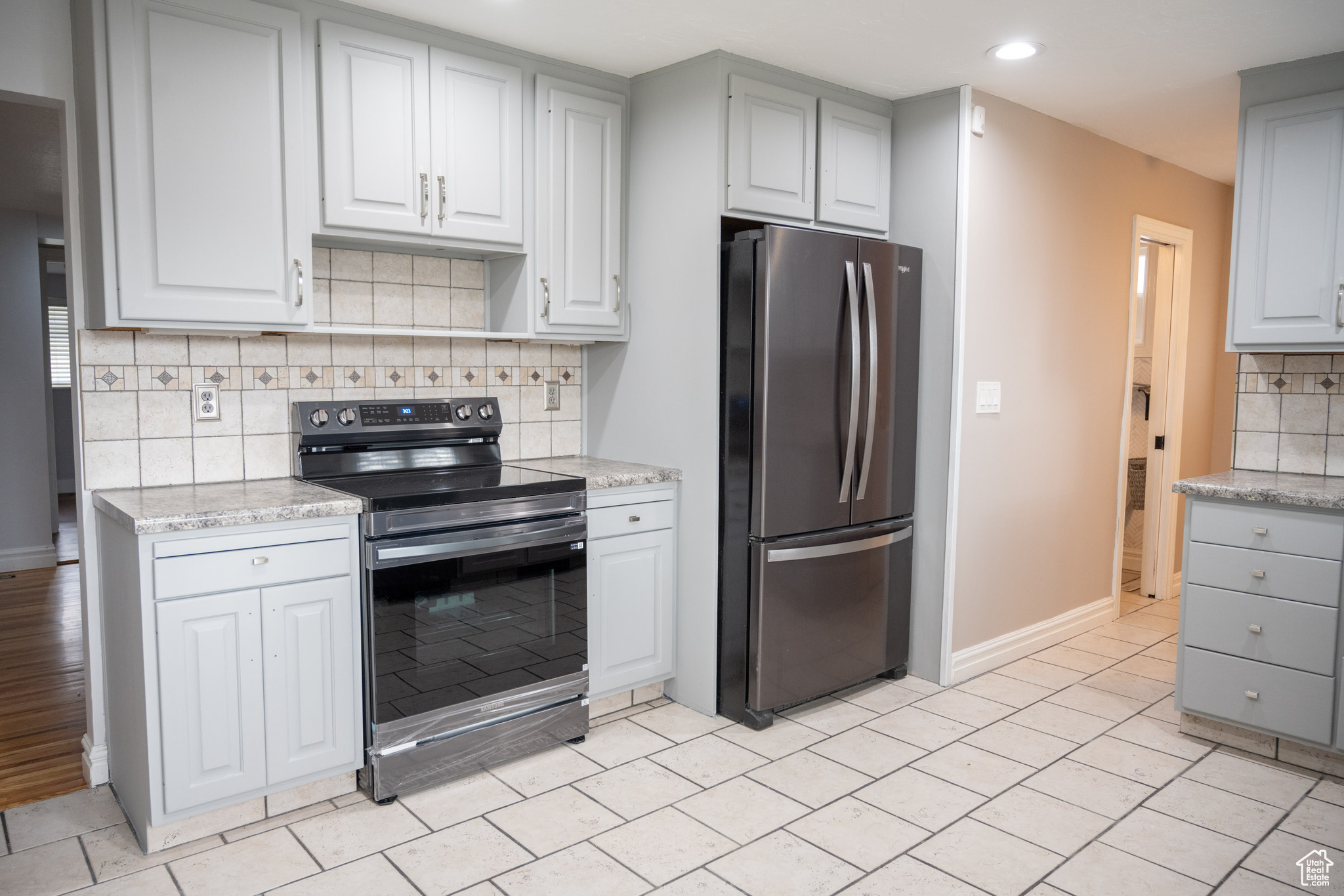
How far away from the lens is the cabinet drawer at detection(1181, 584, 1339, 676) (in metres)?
2.78

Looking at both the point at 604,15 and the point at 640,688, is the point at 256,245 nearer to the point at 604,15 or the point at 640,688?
the point at 604,15

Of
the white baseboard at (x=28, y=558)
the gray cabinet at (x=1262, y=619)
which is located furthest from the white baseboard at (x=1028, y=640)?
the white baseboard at (x=28, y=558)

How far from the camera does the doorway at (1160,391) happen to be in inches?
186

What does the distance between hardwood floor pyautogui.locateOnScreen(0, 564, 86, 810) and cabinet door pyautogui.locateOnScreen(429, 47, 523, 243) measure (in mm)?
2104

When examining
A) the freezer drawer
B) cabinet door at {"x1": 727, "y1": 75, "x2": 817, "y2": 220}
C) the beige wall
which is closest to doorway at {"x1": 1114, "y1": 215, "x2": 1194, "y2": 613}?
the beige wall

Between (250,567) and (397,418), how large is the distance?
0.87 metres

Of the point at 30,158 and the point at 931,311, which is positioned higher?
the point at 30,158

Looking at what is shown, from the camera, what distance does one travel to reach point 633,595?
3.18 m

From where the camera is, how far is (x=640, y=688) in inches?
132

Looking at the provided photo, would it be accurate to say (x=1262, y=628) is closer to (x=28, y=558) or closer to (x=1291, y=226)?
(x=1291, y=226)

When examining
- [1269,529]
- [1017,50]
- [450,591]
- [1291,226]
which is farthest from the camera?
[1291,226]

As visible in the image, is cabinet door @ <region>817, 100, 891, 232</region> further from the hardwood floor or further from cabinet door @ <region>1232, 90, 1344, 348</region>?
the hardwood floor

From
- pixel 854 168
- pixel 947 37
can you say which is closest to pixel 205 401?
pixel 854 168

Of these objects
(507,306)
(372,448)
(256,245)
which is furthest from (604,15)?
(372,448)
